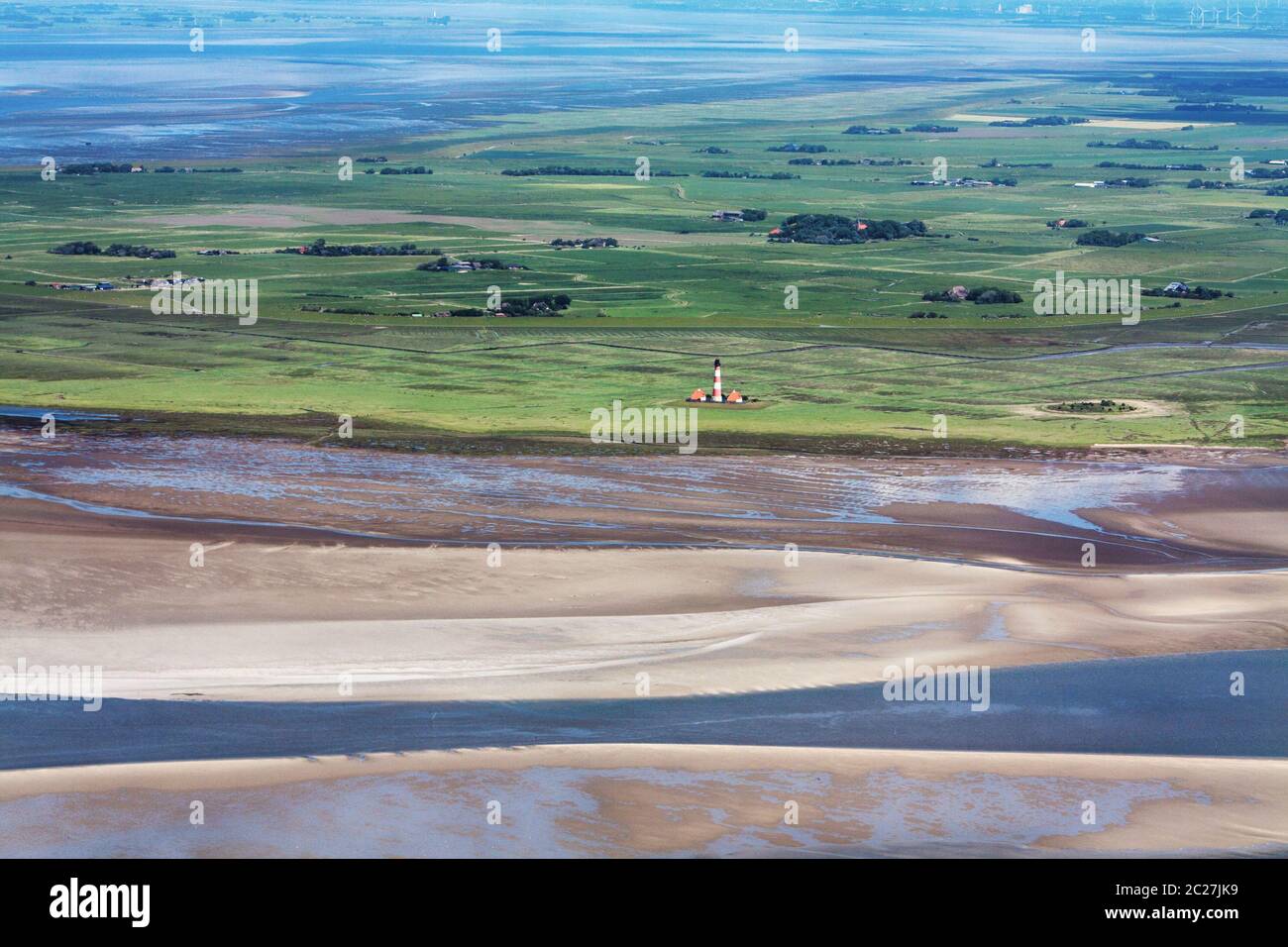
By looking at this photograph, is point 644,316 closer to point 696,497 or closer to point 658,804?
point 696,497

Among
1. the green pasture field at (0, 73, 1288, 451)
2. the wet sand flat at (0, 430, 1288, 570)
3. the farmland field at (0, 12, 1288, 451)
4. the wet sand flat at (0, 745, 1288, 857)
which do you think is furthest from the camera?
the farmland field at (0, 12, 1288, 451)

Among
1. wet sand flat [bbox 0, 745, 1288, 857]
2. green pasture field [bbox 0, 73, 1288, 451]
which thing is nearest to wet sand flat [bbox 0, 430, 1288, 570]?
green pasture field [bbox 0, 73, 1288, 451]

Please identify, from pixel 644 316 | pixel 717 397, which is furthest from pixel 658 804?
pixel 644 316

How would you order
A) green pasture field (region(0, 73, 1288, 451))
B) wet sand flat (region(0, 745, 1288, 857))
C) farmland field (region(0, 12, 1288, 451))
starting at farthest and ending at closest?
farmland field (region(0, 12, 1288, 451))
green pasture field (region(0, 73, 1288, 451))
wet sand flat (region(0, 745, 1288, 857))

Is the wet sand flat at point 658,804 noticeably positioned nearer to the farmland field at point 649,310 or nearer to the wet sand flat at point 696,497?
the wet sand flat at point 696,497

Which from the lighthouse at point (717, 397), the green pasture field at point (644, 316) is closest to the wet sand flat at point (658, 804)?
the green pasture field at point (644, 316)

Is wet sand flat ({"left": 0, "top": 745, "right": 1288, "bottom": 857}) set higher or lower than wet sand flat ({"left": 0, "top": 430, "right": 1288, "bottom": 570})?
lower

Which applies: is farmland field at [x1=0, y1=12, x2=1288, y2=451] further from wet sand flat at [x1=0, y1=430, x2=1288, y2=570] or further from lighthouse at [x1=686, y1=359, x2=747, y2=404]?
wet sand flat at [x1=0, y1=430, x2=1288, y2=570]
